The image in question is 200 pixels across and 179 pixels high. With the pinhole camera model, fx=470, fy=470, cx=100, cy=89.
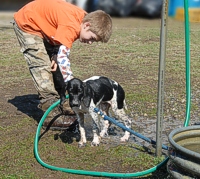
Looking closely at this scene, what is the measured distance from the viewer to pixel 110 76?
888 centimetres

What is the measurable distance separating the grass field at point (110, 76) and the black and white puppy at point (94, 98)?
0.23 metres

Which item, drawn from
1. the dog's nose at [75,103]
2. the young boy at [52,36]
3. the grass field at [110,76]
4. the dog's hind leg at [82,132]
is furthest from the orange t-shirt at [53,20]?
the grass field at [110,76]

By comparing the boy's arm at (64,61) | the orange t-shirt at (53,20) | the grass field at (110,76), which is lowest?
the grass field at (110,76)

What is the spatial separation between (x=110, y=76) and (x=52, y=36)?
3.45 m

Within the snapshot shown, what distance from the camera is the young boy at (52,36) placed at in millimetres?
5035

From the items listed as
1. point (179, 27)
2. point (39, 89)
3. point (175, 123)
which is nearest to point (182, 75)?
point (175, 123)

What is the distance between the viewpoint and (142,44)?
12734mm

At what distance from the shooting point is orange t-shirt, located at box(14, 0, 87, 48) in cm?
506

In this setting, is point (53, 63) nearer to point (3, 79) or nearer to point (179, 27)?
point (3, 79)

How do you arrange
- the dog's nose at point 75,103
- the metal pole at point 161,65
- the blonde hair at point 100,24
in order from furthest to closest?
the blonde hair at point 100,24 < the dog's nose at point 75,103 < the metal pole at point 161,65

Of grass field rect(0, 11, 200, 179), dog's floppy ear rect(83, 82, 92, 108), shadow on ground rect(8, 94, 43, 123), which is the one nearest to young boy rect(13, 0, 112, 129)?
dog's floppy ear rect(83, 82, 92, 108)

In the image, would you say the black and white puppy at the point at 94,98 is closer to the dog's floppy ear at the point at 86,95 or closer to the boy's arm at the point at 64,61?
the dog's floppy ear at the point at 86,95

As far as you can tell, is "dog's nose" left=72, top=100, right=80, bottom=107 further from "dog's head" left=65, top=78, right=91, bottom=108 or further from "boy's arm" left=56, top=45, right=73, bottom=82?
"boy's arm" left=56, top=45, right=73, bottom=82

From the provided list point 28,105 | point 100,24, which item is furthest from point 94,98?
point 28,105
